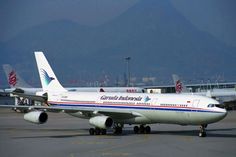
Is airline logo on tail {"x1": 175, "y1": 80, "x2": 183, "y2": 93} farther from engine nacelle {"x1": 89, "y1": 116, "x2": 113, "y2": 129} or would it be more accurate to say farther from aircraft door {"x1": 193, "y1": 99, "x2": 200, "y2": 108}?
aircraft door {"x1": 193, "y1": 99, "x2": 200, "y2": 108}

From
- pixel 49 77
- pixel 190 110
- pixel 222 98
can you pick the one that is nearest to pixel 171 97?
pixel 190 110

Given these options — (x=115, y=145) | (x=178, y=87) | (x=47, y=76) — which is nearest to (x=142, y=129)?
(x=115, y=145)

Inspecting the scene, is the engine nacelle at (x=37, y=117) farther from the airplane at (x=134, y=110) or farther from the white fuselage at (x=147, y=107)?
the white fuselage at (x=147, y=107)

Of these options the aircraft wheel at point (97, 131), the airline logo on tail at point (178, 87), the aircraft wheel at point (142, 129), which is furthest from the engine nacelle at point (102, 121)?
the airline logo on tail at point (178, 87)

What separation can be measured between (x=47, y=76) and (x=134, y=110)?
35.9 feet

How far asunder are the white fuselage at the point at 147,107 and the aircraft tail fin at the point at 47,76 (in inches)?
101

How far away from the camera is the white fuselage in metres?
33.0

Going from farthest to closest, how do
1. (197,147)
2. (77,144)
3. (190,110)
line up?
(190,110) < (77,144) < (197,147)

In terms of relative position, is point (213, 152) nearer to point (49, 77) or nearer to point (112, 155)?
point (112, 155)

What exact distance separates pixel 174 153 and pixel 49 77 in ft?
70.1

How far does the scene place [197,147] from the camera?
89.0 ft

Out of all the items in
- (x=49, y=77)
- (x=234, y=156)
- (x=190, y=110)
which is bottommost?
(x=234, y=156)

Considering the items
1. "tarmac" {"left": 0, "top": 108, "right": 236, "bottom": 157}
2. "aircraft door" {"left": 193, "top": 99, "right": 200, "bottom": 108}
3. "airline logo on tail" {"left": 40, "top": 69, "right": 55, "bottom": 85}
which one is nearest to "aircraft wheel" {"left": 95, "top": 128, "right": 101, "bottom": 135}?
"tarmac" {"left": 0, "top": 108, "right": 236, "bottom": 157}

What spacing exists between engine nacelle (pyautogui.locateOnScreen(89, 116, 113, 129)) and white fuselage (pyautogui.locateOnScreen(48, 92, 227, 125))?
37.3 inches
